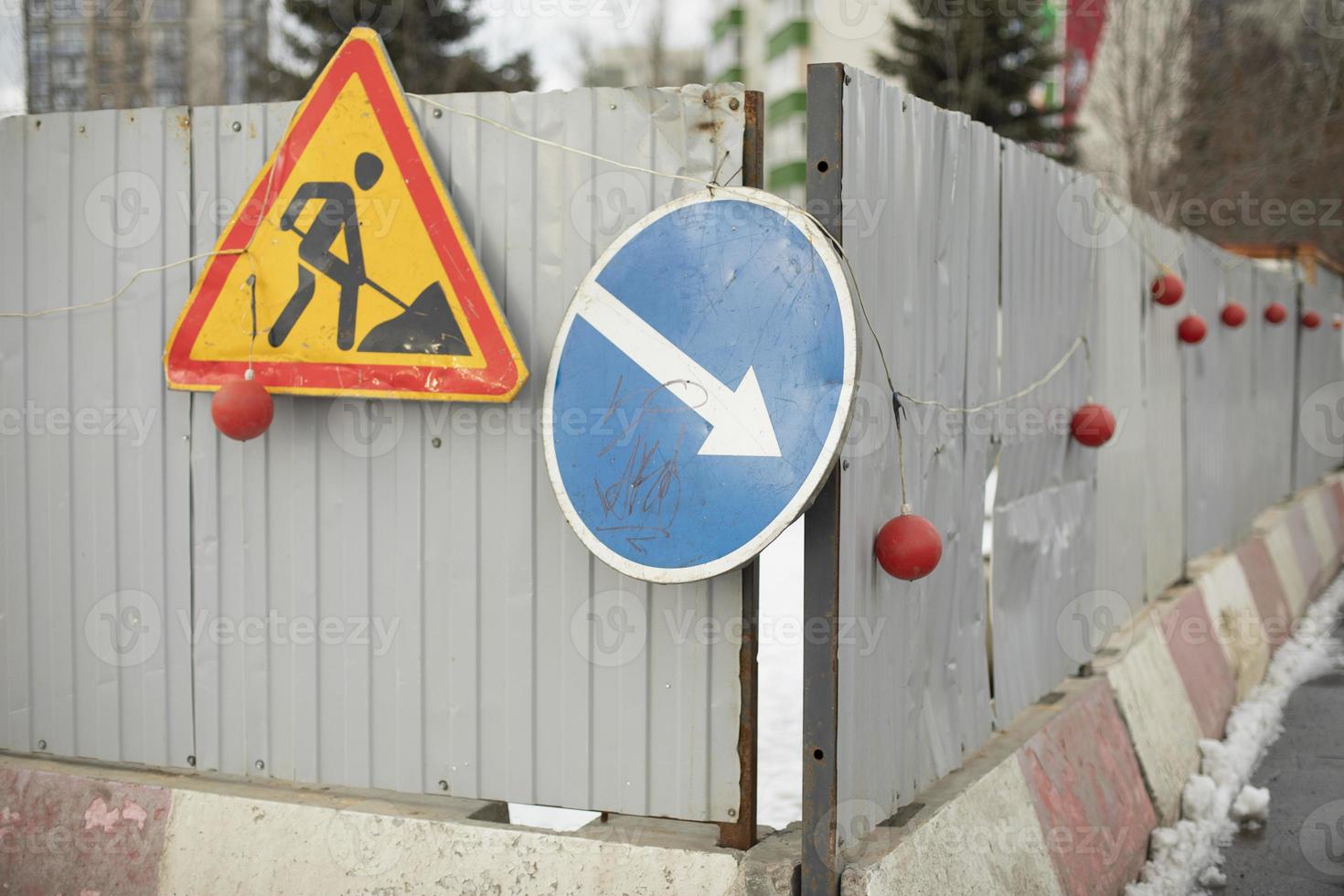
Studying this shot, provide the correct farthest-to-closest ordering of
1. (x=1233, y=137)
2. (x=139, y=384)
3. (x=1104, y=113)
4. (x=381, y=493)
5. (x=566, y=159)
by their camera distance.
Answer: (x=1233, y=137)
(x=1104, y=113)
(x=139, y=384)
(x=381, y=493)
(x=566, y=159)

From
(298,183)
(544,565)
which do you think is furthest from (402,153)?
(544,565)

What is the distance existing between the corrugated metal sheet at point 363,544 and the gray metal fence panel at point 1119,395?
9.11 ft

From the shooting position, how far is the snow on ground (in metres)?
4.98

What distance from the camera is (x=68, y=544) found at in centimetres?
440

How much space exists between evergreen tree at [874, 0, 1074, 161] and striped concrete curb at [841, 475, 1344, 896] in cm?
2214

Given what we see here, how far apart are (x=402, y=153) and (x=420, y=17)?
2129 cm

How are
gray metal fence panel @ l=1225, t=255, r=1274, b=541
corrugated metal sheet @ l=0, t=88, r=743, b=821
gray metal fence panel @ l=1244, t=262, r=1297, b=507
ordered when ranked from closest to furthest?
corrugated metal sheet @ l=0, t=88, r=743, b=821
gray metal fence panel @ l=1225, t=255, r=1274, b=541
gray metal fence panel @ l=1244, t=262, r=1297, b=507

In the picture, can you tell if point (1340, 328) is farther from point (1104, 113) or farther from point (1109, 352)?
point (1104, 113)

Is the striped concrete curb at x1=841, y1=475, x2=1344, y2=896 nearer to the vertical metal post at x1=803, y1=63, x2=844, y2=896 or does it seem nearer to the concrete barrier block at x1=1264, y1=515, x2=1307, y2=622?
the vertical metal post at x1=803, y1=63, x2=844, y2=896

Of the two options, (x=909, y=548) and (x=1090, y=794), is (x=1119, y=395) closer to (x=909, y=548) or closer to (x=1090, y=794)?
(x=1090, y=794)

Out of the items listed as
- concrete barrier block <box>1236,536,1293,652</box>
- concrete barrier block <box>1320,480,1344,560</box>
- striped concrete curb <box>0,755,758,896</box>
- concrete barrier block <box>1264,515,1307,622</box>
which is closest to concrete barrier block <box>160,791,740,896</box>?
striped concrete curb <box>0,755,758,896</box>

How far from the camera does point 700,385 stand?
3.30 m

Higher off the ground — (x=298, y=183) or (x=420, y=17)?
(x=420, y=17)

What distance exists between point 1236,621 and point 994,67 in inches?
915
